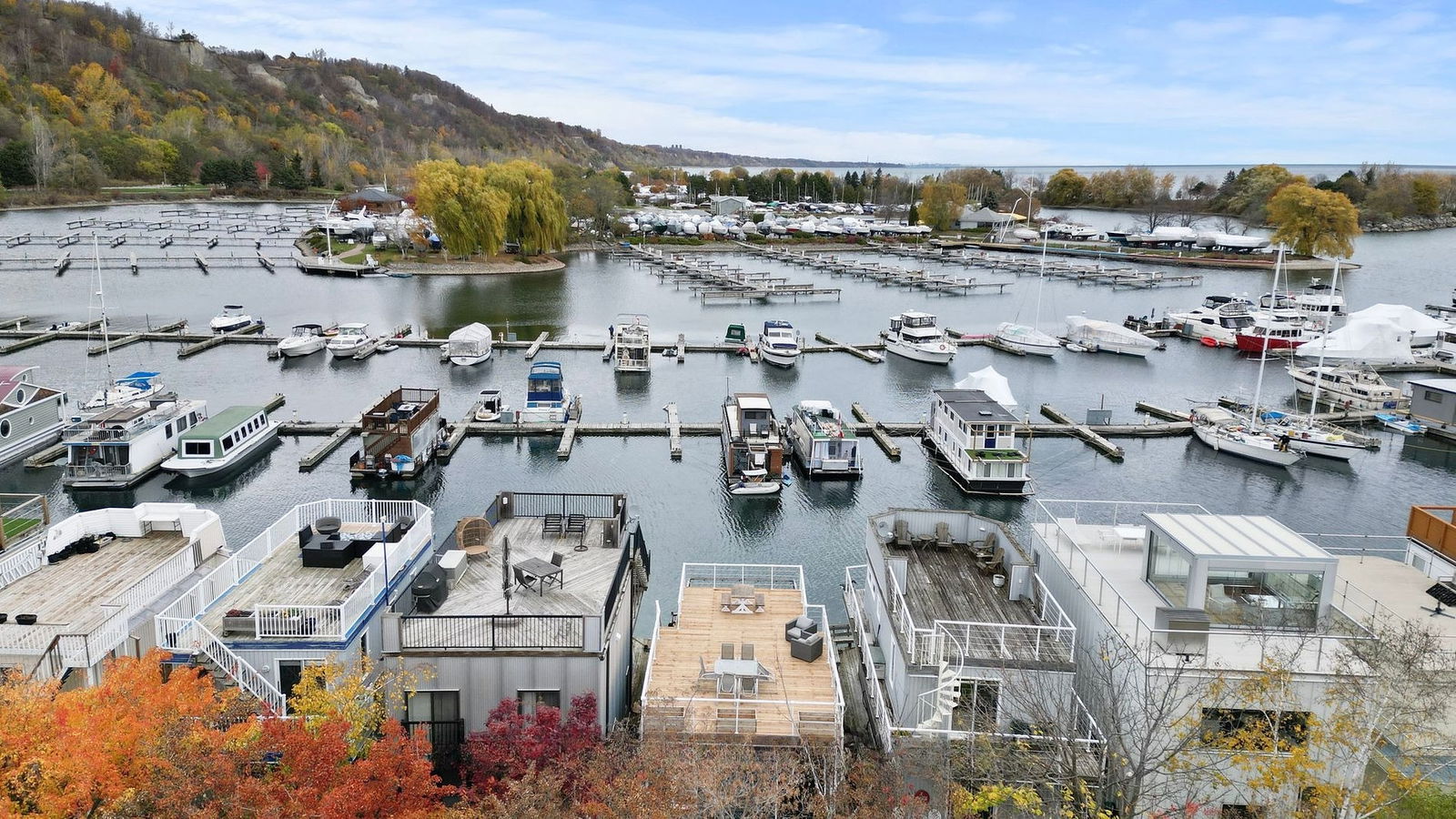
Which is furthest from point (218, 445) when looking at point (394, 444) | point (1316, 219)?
point (1316, 219)

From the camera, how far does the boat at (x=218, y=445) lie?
106 feet

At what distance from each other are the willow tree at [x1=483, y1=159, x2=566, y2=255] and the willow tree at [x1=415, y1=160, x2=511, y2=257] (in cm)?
174

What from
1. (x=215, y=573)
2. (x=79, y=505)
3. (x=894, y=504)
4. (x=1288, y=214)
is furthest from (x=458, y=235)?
(x=1288, y=214)

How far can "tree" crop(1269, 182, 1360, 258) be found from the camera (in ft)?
324

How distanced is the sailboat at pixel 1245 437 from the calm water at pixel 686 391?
655mm

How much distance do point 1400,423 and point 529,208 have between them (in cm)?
7399

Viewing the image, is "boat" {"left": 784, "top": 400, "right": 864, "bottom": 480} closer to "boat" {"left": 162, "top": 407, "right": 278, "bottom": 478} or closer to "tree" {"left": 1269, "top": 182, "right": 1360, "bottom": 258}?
"boat" {"left": 162, "top": 407, "right": 278, "bottom": 478}

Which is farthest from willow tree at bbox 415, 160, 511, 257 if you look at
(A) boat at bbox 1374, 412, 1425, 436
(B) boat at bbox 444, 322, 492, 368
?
(A) boat at bbox 1374, 412, 1425, 436

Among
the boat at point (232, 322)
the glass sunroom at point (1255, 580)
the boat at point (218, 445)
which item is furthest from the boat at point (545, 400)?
the glass sunroom at point (1255, 580)

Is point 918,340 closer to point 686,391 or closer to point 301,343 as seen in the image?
point 686,391

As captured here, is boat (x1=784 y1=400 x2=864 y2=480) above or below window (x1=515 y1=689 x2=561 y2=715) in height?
below

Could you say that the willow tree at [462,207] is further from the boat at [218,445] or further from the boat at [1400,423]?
the boat at [1400,423]

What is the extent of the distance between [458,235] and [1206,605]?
8121 centimetres

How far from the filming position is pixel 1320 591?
13414mm
